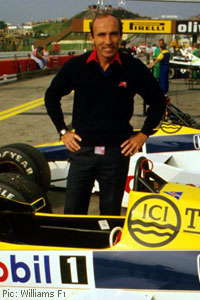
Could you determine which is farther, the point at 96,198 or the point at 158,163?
the point at 96,198

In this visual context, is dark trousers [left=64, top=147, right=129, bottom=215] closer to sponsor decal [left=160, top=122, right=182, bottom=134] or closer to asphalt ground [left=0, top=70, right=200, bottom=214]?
asphalt ground [left=0, top=70, right=200, bottom=214]

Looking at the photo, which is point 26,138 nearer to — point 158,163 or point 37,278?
point 158,163

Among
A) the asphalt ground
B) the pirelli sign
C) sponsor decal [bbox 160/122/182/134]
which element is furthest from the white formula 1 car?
the pirelli sign

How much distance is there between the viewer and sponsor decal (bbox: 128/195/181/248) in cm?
263

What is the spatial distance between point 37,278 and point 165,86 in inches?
523

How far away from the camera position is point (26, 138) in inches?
356

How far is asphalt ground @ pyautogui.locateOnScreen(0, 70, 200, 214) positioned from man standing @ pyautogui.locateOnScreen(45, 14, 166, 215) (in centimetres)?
212

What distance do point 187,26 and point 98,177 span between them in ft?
92.0

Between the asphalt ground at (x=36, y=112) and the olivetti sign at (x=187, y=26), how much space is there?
973cm

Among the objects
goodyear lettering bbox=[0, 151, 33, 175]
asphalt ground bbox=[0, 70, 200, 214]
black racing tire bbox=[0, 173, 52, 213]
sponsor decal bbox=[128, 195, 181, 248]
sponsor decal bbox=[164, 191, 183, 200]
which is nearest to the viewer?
sponsor decal bbox=[128, 195, 181, 248]

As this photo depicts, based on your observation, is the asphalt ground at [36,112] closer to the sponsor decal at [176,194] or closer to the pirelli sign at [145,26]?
the sponsor decal at [176,194]

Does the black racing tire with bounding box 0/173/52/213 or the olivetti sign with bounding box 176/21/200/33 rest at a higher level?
the olivetti sign with bounding box 176/21/200/33

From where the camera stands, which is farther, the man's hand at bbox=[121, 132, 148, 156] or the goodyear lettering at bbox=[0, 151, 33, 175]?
the goodyear lettering at bbox=[0, 151, 33, 175]

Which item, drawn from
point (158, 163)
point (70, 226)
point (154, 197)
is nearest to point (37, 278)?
point (70, 226)
